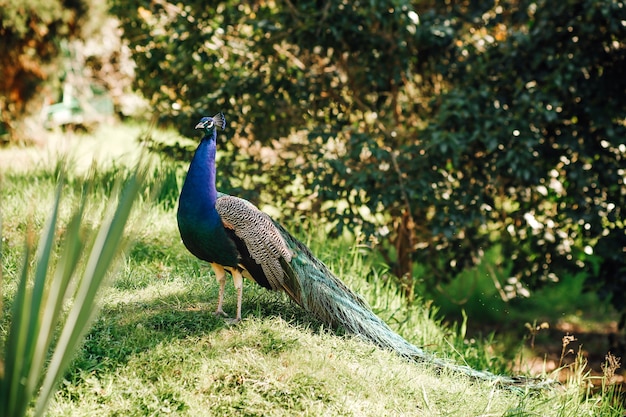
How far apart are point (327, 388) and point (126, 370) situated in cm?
91

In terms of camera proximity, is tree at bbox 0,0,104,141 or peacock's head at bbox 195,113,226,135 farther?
tree at bbox 0,0,104,141

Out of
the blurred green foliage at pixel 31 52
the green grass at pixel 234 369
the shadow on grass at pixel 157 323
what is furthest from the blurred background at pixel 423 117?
the blurred green foliage at pixel 31 52

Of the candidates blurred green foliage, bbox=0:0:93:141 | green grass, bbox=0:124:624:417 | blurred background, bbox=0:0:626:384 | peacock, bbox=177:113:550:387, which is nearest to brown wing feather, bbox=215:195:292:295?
peacock, bbox=177:113:550:387

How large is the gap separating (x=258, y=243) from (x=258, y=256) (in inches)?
2.6

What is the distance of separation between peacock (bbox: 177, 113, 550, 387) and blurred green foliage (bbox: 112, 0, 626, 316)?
52.1 inches

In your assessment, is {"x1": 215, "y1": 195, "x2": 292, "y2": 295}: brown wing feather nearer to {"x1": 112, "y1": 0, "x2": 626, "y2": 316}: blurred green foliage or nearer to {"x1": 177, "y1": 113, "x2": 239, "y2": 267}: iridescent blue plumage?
{"x1": 177, "y1": 113, "x2": 239, "y2": 267}: iridescent blue plumage

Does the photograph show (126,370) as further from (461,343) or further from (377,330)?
(461,343)

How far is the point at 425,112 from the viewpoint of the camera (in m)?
6.54

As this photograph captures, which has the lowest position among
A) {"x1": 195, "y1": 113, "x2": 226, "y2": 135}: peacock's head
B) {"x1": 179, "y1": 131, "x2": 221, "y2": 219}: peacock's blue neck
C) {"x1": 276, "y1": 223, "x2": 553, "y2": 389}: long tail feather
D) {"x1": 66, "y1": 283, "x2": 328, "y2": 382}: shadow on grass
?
{"x1": 66, "y1": 283, "x2": 328, "y2": 382}: shadow on grass

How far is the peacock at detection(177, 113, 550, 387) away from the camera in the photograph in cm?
375

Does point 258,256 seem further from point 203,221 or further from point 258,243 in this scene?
point 203,221

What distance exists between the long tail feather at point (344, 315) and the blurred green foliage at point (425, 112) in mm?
1274

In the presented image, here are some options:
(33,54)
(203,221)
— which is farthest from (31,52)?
(203,221)

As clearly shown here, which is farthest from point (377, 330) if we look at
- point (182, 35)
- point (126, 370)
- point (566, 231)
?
point (182, 35)
